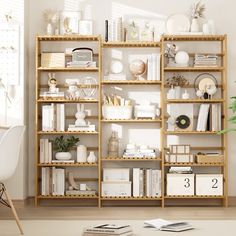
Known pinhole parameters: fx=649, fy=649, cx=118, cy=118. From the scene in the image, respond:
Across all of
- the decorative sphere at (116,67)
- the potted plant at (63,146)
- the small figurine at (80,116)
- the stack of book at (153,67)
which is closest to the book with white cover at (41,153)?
the potted plant at (63,146)

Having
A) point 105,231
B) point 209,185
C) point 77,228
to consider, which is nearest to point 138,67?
point 209,185

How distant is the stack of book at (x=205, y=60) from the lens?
7.00 m

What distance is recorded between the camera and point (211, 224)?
18.5ft

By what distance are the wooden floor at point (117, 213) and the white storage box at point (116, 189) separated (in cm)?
16

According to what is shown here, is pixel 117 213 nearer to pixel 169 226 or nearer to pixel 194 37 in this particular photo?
pixel 169 226

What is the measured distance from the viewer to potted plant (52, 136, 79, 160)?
6.99m

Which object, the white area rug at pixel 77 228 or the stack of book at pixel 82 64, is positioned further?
the stack of book at pixel 82 64

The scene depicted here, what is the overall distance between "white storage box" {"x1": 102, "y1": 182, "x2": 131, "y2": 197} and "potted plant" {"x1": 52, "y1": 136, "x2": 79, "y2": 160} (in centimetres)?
51

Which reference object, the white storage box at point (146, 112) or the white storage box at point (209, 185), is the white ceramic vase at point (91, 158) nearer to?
the white storage box at point (146, 112)

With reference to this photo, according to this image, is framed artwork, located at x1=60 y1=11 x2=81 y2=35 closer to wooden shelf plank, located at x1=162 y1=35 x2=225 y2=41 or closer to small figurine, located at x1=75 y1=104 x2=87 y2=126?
small figurine, located at x1=75 y1=104 x2=87 y2=126

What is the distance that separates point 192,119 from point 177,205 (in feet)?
3.16

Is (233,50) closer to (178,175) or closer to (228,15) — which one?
(228,15)

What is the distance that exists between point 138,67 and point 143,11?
686mm

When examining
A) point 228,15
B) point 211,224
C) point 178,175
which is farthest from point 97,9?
point 211,224
